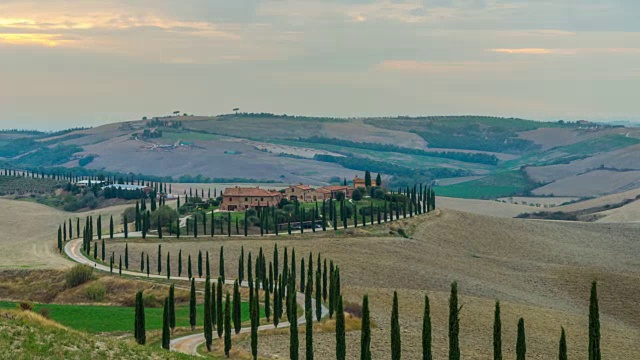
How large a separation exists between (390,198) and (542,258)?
87.6 feet

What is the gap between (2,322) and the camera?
47.7 metres

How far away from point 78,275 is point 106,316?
17.3 metres

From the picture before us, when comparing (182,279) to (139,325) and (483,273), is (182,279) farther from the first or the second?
(139,325)

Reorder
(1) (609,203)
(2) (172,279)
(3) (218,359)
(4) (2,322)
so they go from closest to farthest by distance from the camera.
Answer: (4) (2,322) < (3) (218,359) < (2) (172,279) < (1) (609,203)

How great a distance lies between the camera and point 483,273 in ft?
370

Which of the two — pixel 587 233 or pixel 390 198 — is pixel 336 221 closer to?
pixel 390 198

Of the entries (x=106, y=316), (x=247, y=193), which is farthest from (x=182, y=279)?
(x=247, y=193)

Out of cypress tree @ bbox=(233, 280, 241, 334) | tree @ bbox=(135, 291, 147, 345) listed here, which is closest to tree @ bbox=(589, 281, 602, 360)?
cypress tree @ bbox=(233, 280, 241, 334)

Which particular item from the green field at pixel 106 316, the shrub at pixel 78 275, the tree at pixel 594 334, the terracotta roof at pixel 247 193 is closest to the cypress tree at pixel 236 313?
the green field at pixel 106 316

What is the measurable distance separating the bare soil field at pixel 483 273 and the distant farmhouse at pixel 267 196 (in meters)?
14.8

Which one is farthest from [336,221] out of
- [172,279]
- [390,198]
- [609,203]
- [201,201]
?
[609,203]

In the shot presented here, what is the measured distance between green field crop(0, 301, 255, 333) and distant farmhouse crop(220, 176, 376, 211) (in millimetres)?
60998

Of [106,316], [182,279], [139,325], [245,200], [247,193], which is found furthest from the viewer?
[247,193]

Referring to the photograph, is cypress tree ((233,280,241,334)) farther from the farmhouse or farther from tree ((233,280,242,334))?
the farmhouse
